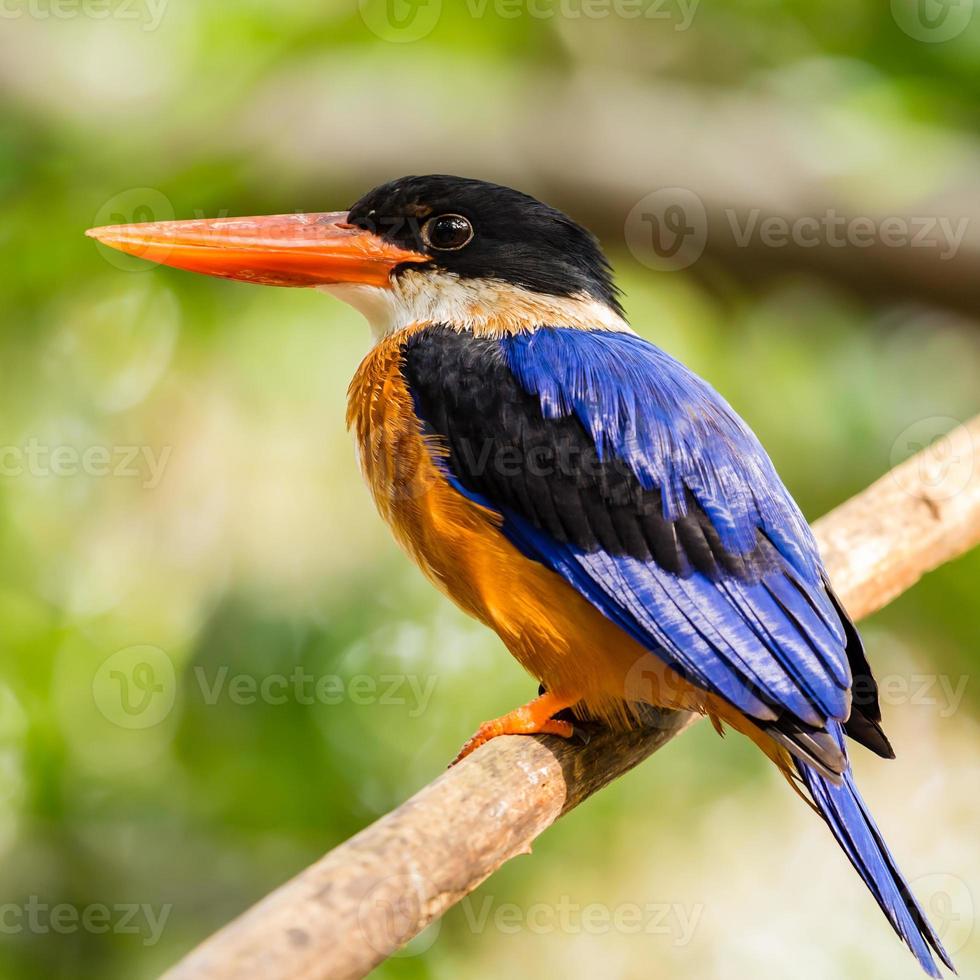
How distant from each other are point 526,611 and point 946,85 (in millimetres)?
2508

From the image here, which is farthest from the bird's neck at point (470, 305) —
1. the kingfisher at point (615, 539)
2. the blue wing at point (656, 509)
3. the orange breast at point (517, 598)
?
the orange breast at point (517, 598)

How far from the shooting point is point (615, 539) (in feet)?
7.51

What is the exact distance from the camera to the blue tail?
6.68 feet

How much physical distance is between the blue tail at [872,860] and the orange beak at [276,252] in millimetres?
1406

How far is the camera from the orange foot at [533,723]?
2291 millimetres

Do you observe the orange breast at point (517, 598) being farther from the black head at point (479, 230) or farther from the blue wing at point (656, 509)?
the black head at point (479, 230)

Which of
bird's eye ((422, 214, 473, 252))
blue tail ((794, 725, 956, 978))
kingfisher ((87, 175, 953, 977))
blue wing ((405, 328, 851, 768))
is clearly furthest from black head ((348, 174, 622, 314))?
blue tail ((794, 725, 956, 978))

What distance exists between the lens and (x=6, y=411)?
3732 millimetres

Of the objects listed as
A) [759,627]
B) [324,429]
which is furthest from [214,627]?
[759,627]

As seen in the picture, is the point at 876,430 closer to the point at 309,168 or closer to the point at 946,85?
the point at 946,85

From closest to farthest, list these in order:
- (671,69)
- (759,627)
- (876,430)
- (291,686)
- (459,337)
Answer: (759,627) < (459,337) < (291,686) < (876,430) < (671,69)

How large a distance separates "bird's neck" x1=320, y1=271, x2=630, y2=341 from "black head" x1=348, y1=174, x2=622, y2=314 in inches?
1.0

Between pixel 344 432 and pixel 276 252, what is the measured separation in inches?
43.1

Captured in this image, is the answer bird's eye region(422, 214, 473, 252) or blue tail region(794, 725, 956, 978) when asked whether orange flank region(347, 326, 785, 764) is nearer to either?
blue tail region(794, 725, 956, 978)
